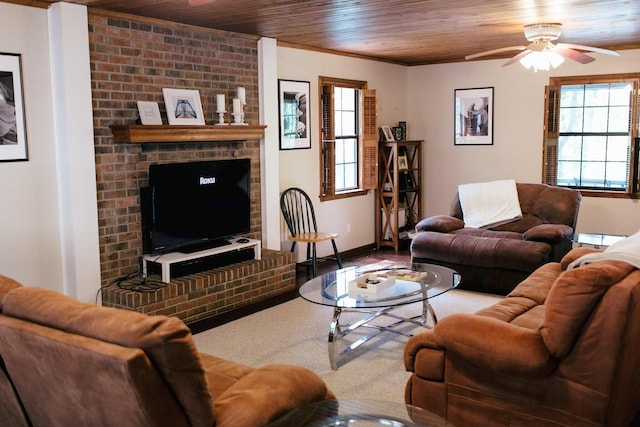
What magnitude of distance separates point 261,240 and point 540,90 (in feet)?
12.2

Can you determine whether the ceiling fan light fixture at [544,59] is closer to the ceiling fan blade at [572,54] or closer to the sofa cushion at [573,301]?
the ceiling fan blade at [572,54]

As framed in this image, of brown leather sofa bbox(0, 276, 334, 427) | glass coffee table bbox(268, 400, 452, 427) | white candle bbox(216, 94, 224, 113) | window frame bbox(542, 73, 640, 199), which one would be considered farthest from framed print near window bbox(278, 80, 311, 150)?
glass coffee table bbox(268, 400, 452, 427)

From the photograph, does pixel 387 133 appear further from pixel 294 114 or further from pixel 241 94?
pixel 241 94

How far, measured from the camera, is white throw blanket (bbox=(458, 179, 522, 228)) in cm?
639

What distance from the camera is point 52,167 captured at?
14.7 ft

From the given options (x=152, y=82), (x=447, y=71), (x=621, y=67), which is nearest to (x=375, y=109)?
(x=447, y=71)

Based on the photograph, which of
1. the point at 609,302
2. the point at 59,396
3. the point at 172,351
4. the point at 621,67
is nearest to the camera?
the point at 172,351

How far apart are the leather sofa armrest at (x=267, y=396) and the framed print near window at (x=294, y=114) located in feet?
13.9

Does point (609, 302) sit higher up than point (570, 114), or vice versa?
point (570, 114)

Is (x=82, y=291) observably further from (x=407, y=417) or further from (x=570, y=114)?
(x=570, y=114)

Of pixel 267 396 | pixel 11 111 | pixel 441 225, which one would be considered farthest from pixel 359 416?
pixel 441 225

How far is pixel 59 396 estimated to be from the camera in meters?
2.13

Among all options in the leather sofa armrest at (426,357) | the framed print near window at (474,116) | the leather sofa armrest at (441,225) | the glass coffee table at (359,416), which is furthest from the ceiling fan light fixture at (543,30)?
the glass coffee table at (359,416)

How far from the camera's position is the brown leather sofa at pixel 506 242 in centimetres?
553
